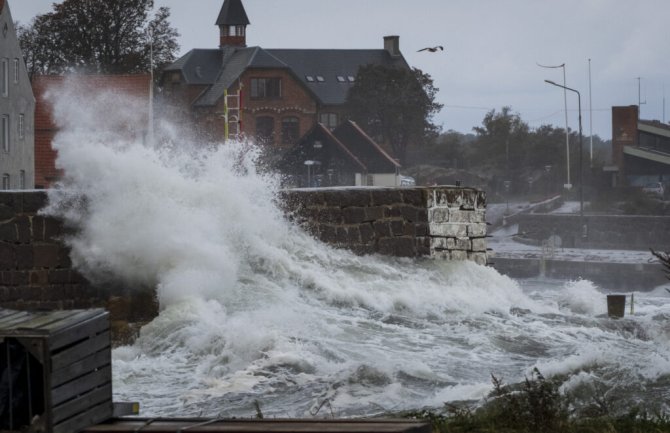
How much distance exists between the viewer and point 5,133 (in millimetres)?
50875

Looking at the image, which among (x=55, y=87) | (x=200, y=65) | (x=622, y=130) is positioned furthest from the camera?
(x=200, y=65)

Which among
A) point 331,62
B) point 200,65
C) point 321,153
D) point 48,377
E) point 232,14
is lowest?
point 48,377

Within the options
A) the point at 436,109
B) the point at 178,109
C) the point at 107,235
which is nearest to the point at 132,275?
the point at 107,235

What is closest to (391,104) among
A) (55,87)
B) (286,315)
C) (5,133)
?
(55,87)

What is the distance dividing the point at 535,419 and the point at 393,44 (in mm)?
91642

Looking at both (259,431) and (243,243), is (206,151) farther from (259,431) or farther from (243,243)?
(259,431)

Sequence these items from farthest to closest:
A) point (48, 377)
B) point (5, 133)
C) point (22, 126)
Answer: point (22, 126), point (5, 133), point (48, 377)

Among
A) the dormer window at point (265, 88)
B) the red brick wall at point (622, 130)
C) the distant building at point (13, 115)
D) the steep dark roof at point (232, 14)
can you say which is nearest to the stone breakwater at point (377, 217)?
the distant building at point (13, 115)

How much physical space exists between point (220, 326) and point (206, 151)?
5986 mm

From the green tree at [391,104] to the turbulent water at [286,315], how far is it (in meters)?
69.3

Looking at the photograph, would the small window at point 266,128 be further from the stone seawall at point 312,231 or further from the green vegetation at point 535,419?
the green vegetation at point 535,419

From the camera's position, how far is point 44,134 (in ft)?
199

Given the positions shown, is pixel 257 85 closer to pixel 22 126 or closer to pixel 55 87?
pixel 55 87

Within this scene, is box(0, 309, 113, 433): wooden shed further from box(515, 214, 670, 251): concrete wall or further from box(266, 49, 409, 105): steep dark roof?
box(266, 49, 409, 105): steep dark roof
